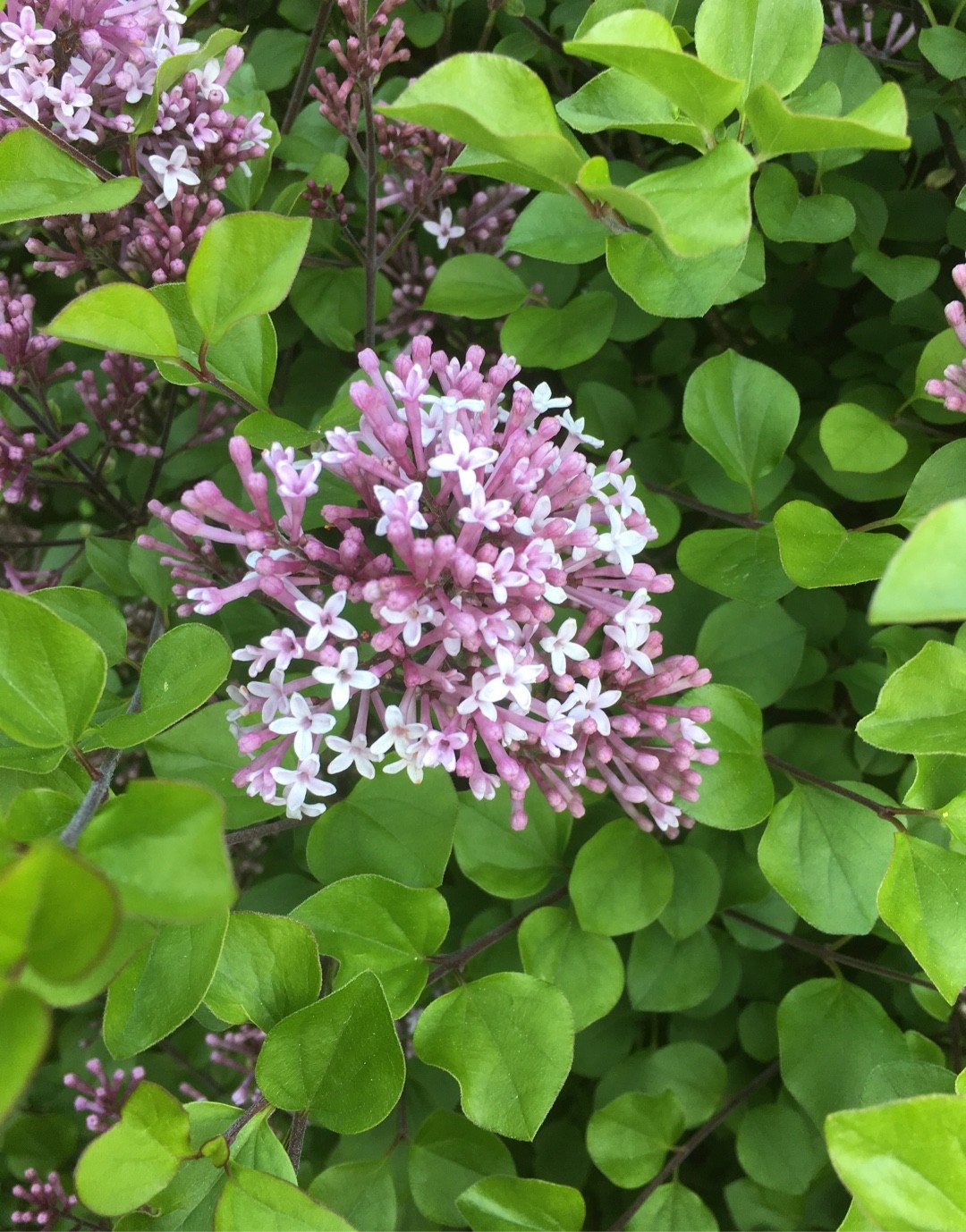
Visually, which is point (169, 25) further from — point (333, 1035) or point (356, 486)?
point (333, 1035)

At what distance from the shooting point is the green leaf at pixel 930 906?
80 centimetres

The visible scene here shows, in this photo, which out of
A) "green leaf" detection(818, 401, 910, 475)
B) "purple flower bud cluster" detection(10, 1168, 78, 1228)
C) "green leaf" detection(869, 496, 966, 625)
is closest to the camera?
"green leaf" detection(869, 496, 966, 625)

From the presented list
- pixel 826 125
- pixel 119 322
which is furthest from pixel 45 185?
pixel 826 125

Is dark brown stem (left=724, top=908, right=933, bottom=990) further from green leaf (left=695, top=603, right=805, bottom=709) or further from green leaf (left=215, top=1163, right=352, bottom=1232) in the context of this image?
green leaf (left=215, top=1163, right=352, bottom=1232)

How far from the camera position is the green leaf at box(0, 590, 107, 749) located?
2.29ft

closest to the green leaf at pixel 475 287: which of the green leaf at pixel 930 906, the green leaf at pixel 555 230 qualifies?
the green leaf at pixel 555 230

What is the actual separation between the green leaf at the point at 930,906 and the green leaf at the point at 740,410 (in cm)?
43

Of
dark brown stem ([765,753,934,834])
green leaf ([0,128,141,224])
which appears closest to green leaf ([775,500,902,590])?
dark brown stem ([765,753,934,834])

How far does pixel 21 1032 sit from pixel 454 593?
0.45m

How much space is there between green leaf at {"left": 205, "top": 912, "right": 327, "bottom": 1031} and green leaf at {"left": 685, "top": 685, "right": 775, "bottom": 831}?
390mm

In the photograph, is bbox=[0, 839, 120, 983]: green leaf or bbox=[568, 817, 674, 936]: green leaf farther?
bbox=[568, 817, 674, 936]: green leaf

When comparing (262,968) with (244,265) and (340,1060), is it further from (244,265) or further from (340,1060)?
Answer: (244,265)

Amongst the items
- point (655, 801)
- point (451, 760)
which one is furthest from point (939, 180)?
point (451, 760)

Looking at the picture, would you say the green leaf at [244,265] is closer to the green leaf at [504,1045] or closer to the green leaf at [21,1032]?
the green leaf at [21,1032]
